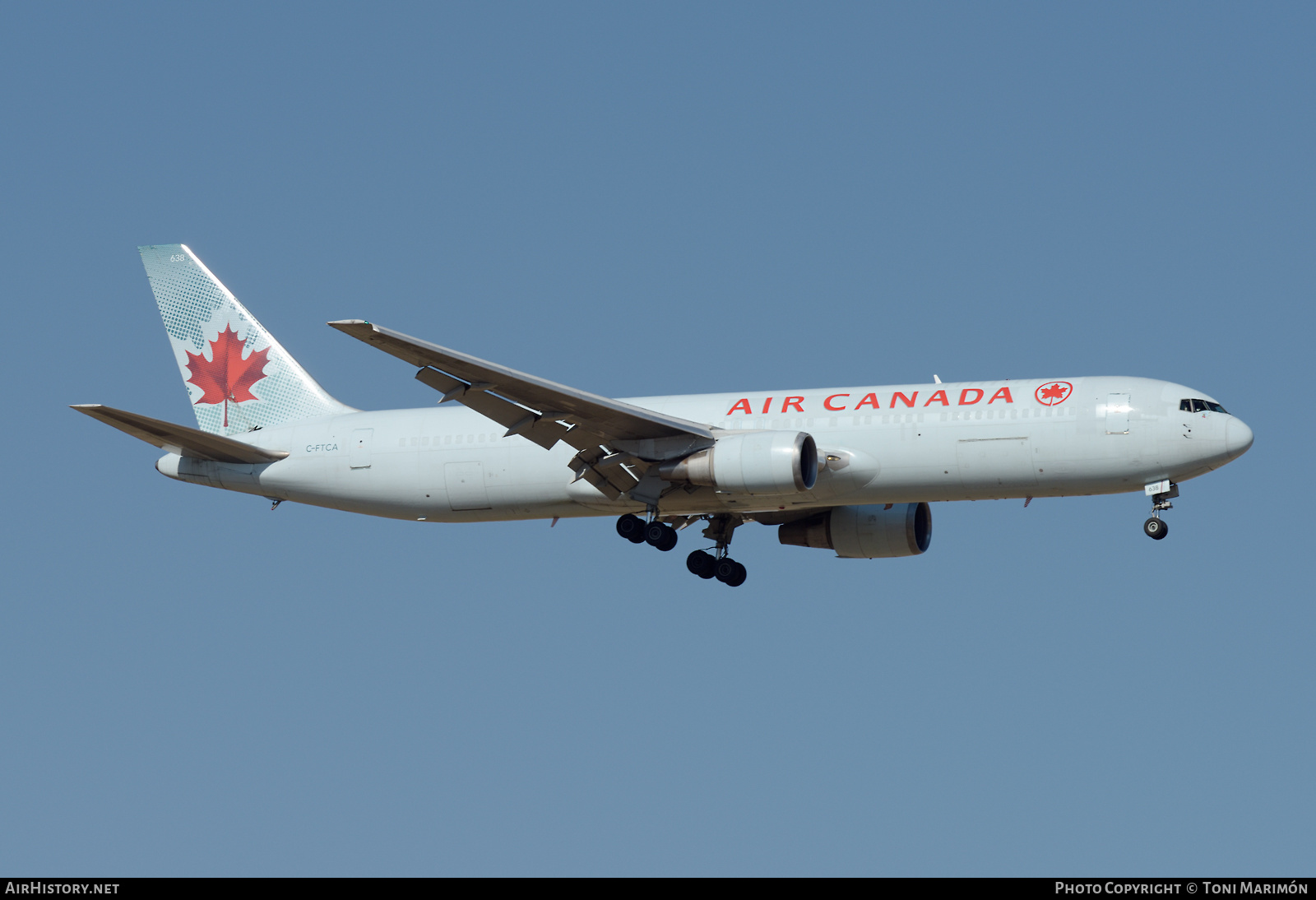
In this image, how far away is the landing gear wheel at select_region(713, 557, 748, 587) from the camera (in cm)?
4344

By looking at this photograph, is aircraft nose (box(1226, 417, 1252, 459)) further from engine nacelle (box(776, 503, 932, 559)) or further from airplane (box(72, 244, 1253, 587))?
engine nacelle (box(776, 503, 932, 559))

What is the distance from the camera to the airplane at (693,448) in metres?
37.0

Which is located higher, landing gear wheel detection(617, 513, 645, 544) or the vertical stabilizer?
the vertical stabilizer

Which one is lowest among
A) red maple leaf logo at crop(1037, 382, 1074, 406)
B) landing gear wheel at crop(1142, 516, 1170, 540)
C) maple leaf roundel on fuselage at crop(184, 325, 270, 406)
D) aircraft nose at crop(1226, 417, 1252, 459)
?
landing gear wheel at crop(1142, 516, 1170, 540)

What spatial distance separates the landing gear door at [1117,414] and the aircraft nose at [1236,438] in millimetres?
2184

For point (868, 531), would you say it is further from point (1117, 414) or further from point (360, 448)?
point (360, 448)

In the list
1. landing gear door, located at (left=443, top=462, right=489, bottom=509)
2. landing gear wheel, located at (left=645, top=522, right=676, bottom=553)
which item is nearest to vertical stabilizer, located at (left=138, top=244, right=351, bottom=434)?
landing gear door, located at (left=443, top=462, right=489, bottom=509)

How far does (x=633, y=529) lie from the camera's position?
4097cm

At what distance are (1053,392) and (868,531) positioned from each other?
783 cm

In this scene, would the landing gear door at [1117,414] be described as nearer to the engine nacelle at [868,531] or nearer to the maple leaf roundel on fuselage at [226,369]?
the engine nacelle at [868,531]

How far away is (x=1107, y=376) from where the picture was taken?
38.1 meters

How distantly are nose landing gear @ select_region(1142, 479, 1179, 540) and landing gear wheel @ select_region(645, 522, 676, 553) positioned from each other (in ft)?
36.3

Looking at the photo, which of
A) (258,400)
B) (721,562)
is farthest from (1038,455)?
(258,400)
